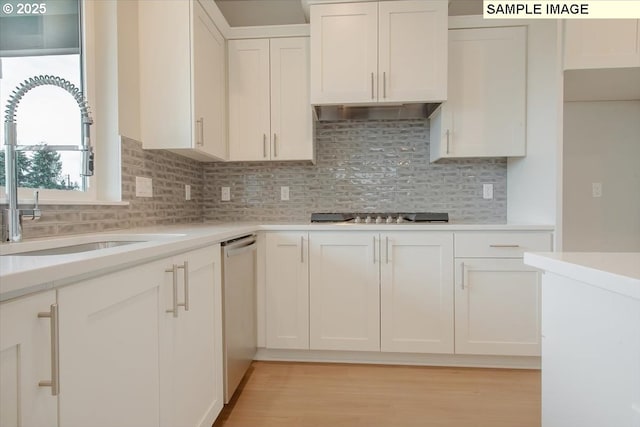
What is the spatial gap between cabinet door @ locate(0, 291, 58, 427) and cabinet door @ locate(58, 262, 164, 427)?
36 mm

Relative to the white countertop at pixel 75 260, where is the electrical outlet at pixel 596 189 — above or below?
above

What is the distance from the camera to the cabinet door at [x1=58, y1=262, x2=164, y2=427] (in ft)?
2.40

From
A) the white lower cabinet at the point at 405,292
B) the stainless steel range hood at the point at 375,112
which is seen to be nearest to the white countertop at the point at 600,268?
the white lower cabinet at the point at 405,292

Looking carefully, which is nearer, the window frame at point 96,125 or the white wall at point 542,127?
the window frame at point 96,125

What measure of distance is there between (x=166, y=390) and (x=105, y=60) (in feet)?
5.16

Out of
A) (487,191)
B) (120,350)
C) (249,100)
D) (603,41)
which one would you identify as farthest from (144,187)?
(603,41)

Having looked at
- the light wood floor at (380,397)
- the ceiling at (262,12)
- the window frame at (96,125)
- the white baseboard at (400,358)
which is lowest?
the light wood floor at (380,397)

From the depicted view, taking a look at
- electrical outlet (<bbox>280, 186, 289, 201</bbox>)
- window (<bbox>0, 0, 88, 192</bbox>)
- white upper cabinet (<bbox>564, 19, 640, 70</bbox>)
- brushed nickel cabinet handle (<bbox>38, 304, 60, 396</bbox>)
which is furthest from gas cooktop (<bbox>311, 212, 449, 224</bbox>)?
brushed nickel cabinet handle (<bbox>38, 304, 60, 396</bbox>)

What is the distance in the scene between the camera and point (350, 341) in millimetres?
2182

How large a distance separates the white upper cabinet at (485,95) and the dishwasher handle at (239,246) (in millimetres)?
1398

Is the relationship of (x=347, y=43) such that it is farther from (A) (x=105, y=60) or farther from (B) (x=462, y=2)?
(A) (x=105, y=60)

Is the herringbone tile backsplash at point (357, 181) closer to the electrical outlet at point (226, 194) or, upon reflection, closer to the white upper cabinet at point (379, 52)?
the electrical outlet at point (226, 194)

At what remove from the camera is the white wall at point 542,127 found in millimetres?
2043

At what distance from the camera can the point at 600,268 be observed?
2.38 feet
